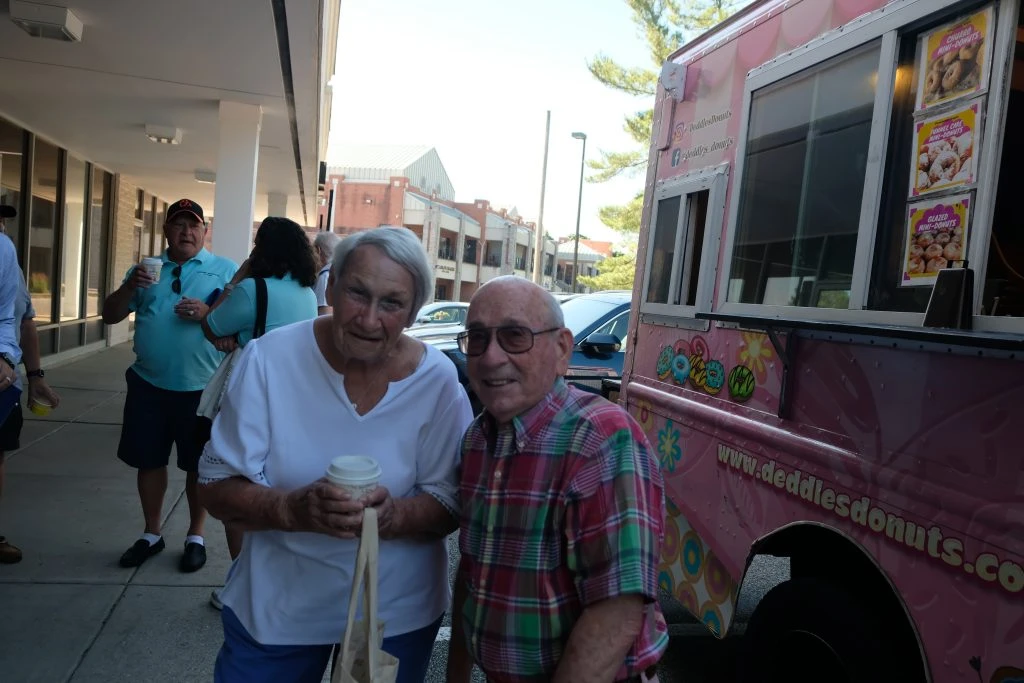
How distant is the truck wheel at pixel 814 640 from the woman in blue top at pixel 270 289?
7.57 ft

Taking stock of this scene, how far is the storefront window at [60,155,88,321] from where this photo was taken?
1177 centimetres

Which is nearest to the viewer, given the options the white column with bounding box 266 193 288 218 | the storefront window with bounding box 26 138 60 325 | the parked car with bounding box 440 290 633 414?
the parked car with bounding box 440 290 633 414

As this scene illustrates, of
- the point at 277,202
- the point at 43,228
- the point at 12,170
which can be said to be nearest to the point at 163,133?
the point at 12,170

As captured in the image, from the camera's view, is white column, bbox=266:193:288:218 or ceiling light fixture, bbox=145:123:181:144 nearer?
ceiling light fixture, bbox=145:123:181:144


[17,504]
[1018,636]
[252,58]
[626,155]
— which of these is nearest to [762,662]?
[1018,636]

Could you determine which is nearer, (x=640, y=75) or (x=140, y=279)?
(x=140, y=279)

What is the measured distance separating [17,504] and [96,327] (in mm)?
9867

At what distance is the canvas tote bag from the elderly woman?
18cm

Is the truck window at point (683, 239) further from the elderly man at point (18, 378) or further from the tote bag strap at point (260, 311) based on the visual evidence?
the elderly man at point (18, 378)

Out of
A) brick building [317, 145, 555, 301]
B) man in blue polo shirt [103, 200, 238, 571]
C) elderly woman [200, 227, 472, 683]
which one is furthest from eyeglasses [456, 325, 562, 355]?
brick building [317, 145, 555, 301]

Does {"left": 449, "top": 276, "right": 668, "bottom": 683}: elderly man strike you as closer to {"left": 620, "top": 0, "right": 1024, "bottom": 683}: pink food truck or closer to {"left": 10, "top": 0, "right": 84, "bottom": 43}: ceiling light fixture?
{"left": 620, "top": 0, "right": 1024, "bottom": 683}: pink food truck

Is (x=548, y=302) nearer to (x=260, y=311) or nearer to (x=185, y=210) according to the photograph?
(x=260, y=311)

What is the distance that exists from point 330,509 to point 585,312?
6223 mm

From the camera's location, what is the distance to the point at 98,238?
1377cm
